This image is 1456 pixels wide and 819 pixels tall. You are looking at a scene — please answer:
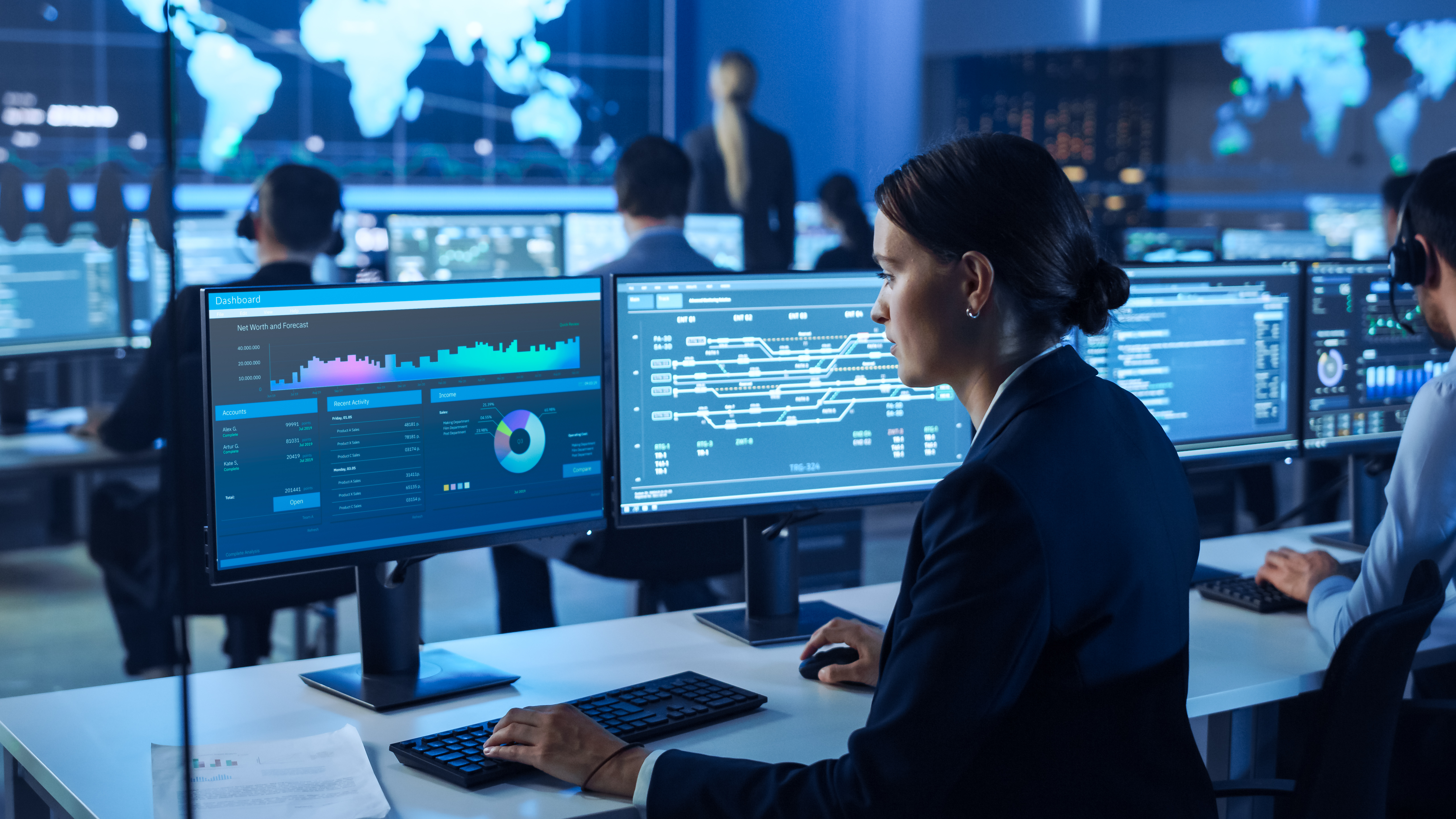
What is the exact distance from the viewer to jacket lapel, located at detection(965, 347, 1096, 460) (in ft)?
3.77

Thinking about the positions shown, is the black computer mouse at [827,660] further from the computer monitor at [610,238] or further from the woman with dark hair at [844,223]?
the woman with dark hair at [844,223]

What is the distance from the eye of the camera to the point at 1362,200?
5.88 metres

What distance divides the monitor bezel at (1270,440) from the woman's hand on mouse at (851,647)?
0.78m

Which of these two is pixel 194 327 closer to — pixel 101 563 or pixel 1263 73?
pixel 101 563

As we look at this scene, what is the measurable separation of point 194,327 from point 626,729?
0.66 metres

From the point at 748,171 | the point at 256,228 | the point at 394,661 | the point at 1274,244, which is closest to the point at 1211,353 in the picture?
the point at 394,661

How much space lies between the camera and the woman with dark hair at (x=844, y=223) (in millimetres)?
4758

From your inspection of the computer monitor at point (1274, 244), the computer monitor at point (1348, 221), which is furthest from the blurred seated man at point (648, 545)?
the computer monitor at point (1348, 221)

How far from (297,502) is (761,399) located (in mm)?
651

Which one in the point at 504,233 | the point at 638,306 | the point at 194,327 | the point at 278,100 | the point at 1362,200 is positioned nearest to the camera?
the point at 194,327

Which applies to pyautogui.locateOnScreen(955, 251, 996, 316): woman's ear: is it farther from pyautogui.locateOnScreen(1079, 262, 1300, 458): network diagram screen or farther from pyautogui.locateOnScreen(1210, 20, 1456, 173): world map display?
pyautogui.locateOnScreen(1210, 20, 1456, 173): world map display

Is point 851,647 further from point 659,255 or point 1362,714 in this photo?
point 659,255

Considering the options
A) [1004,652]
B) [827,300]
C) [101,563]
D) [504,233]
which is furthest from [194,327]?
[504,233]

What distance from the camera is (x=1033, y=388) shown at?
117 cm
